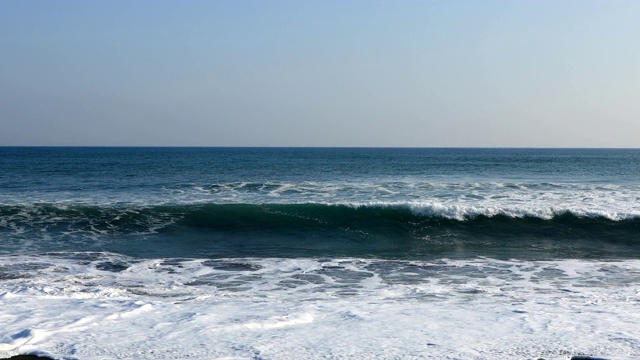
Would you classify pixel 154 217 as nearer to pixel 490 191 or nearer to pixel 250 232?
pixel 250 232

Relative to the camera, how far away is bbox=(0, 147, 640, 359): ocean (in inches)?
247

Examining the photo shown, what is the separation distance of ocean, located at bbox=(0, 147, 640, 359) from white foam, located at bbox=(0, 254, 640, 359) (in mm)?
31

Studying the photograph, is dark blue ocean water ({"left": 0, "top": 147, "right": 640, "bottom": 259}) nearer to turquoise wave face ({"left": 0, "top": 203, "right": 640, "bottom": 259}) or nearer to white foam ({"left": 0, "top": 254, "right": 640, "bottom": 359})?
turquoise wave face ({"left": 0, "top": 203, "right": 640, "bottom": 259})

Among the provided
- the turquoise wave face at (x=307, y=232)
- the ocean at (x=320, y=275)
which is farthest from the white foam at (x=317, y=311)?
the turquoise wave face at (x=307, y=232)

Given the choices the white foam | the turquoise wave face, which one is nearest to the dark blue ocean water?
the turquoise wave face

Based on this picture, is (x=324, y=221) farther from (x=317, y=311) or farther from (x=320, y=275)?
(x=317, y=311)

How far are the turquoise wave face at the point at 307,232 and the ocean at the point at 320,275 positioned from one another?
71mm

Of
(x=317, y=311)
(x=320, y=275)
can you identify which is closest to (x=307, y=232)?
(x=320, y=275)

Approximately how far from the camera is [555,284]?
32.3 feet

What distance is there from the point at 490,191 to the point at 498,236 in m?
9.58

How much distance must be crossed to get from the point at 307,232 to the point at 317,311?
9.43 m

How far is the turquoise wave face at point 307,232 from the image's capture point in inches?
553

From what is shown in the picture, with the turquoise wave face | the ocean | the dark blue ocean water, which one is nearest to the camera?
the ocean

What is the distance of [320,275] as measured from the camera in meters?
10.7
